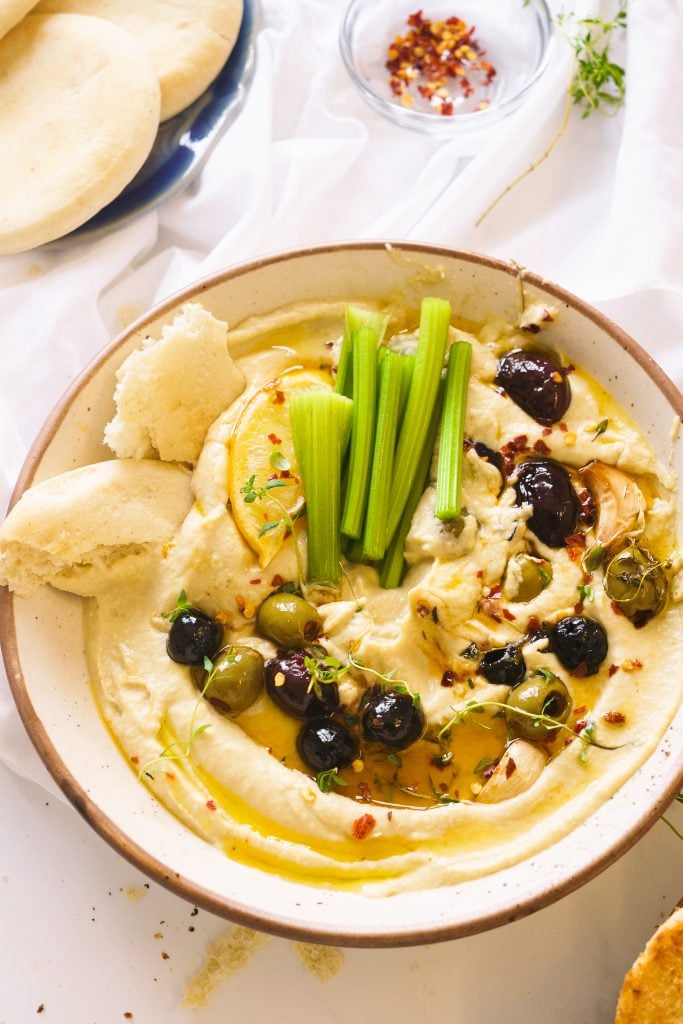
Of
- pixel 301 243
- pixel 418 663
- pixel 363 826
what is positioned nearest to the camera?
pixel 363 826

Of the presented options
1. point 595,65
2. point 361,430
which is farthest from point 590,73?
point 361,430

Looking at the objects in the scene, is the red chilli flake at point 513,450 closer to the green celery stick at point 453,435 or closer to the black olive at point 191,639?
the green celery stick at point 453,435

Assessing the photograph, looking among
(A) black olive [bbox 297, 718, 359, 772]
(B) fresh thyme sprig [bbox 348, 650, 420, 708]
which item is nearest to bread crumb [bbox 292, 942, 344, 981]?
(A) black olive [bbox 297, 718, 359, 772]

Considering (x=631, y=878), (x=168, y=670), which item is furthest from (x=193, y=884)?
(x=631, y=878)

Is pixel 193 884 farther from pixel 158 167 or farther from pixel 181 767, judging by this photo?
pixel 158 167

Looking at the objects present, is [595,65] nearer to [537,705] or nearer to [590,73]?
[590,73]

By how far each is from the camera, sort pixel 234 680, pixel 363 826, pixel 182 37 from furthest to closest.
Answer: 1. pixel 182 37
2. pixel 234 680
3. pixel 363 826

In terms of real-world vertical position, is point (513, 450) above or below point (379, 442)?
below
